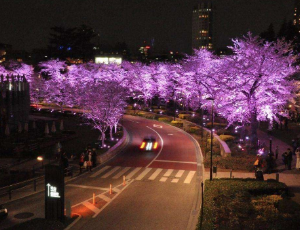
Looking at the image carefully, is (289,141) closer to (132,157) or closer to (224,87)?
(224,87)

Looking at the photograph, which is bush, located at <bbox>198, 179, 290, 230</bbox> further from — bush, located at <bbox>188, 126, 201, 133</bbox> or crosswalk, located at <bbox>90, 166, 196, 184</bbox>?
bush, located at <bbox>188, 126, 201, 133</bbox>

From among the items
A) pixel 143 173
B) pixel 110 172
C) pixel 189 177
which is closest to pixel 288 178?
pixel 189 177

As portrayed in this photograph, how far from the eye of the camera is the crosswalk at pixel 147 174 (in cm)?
2539

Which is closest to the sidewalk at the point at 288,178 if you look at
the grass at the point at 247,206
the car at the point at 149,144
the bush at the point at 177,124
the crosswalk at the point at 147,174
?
the grass at the point at 247,206

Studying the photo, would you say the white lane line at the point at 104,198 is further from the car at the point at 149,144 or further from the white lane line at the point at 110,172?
the car at the point at 149,144

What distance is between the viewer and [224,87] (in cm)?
3369

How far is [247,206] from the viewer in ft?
52.0

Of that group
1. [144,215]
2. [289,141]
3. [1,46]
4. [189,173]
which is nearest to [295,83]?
[289,141]

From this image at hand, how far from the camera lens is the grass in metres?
13.4

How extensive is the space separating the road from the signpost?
116 centimetres

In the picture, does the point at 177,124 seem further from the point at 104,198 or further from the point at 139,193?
the point at 104,198

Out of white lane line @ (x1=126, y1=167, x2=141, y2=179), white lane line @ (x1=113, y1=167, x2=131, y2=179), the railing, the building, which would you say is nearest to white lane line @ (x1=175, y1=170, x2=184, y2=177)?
white lane line @ (x1=126, y1=167, x2=141, y2=179)

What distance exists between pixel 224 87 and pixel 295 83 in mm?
7316

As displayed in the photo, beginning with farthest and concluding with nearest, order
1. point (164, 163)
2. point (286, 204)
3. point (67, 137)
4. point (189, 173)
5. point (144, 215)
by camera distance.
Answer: point (67, 137) < point (164, 163) < point (189, 173) < point (144, 215) < point (286, 204)
